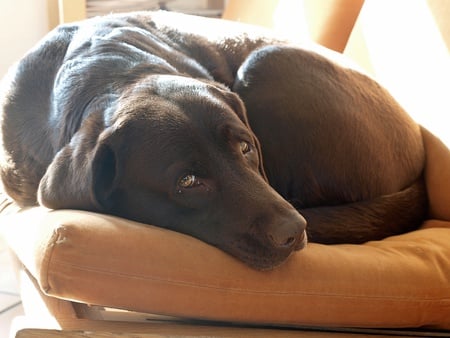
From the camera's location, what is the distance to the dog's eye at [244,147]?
141 centimetres

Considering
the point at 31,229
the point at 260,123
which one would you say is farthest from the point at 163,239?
the point at 260,123

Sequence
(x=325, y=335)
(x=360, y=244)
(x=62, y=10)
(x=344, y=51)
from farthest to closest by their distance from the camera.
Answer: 1. (x=62, y=10)
2. (x=344, y=51)
3. (x=360, y=244)
4. (x=325, y=335)

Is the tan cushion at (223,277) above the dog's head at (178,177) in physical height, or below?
below

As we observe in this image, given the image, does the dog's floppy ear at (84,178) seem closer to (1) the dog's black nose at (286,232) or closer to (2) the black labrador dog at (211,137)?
(2) the black labrador dog at (211,137)

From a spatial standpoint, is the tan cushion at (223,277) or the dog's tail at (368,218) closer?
the tan cushion at (223,277)

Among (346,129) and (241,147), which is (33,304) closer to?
(241,147)

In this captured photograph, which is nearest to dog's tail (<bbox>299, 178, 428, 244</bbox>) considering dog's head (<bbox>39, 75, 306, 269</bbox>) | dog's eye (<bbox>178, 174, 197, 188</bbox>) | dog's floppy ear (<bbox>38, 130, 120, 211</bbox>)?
dog's head (<bbox>39, 75, 306, 269</bbox>)

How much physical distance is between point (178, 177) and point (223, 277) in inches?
8.6

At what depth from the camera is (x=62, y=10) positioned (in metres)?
3.27

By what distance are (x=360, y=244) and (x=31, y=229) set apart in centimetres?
69

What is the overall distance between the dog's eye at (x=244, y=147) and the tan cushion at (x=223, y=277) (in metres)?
0.23

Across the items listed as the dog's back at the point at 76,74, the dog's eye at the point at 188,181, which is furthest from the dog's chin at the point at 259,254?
the dog's back at the point at 76,74

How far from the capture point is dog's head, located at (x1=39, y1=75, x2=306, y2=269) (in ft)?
4.21

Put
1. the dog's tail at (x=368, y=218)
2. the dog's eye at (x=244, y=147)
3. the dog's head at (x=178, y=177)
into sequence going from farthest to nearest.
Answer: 1. the dog's tail at (x=368, y=218)
2. the dog's eye at (x=244, y=147)
3. the dog's head at (x=178, y=177)
